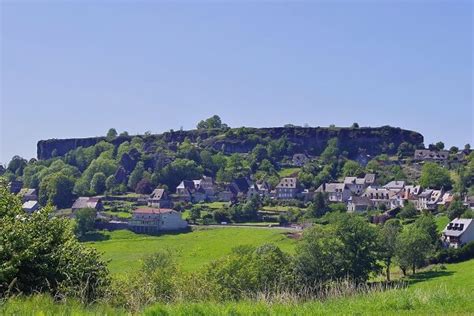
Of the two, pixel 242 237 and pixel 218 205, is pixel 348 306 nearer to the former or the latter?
pixel 242 237

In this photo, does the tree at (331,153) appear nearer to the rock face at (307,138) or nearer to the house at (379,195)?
the rock face at (307,138)

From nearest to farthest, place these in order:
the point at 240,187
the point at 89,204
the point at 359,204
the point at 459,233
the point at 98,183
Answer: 1. the point at 459,233
2. the point at 89,204
3. the point at 359,204
4. the point at 240,187
5. the point at 98,183

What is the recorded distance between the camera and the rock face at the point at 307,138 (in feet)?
515

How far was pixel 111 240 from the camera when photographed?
72.6m

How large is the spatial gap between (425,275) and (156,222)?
41760 millimetres

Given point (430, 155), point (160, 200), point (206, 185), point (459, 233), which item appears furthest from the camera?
point (430, 155)

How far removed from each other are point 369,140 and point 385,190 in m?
57.5

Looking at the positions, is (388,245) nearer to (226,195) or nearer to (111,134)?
(226,195)

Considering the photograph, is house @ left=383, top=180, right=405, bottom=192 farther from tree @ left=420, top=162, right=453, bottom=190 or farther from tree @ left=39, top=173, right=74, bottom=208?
tree @ left=39, top=173, right=74, bottom=208

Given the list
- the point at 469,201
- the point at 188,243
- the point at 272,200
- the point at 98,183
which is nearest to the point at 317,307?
the point at 188,243

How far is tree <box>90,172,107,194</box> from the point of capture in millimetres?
119075

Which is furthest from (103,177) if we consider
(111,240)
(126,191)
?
(111,240)

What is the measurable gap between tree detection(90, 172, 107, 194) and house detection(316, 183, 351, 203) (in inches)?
1725

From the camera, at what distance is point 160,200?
4033 inches
